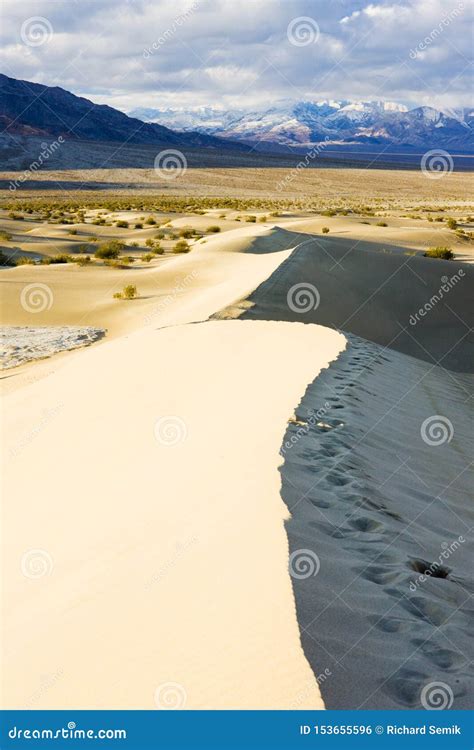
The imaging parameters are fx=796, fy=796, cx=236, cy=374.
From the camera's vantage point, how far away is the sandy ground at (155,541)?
10.6 feet

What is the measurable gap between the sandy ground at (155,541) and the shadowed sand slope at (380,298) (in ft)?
15.8

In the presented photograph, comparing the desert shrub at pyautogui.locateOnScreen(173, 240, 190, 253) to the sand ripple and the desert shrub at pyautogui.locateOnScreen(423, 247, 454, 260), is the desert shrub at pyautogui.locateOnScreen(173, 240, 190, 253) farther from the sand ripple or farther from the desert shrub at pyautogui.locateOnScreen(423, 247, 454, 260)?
the sand ripple

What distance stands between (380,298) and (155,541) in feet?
40.2

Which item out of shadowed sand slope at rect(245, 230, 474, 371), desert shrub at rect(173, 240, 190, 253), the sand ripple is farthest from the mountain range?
the sand ripple

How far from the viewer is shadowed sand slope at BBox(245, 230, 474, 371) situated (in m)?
14.4

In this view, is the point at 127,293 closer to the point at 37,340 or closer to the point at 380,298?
the point at 37,340

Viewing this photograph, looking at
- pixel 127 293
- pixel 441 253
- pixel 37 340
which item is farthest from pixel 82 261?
pixel 441 253

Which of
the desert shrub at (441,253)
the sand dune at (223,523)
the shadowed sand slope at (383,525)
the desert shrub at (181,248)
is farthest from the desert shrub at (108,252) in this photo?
the shadowed sand slope at (383,525)

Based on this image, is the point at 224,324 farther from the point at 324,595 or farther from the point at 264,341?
the point at 324,595

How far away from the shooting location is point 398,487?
242 inches

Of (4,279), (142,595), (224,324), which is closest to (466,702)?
(142,595)

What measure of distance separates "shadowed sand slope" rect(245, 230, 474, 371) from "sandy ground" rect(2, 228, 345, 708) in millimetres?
4812

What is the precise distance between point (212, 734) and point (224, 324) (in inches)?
363

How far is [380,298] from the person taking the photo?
16.0 m
